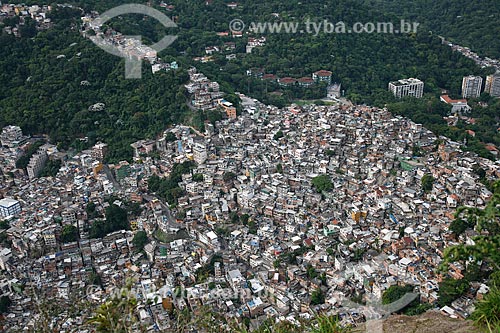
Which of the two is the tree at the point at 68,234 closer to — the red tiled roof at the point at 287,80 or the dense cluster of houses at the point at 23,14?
the dense cluster of houses at the point at 23,14

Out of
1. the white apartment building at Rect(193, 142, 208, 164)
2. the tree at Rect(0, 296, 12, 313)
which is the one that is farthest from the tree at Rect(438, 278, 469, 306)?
the tree at Rect(0, 296, 12, 313)

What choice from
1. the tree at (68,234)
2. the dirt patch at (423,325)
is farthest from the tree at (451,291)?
the tree at (68,234)

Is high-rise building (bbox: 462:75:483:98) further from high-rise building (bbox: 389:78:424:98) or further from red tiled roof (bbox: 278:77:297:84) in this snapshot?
red tiled roof (bbox: 278:77:297:84)

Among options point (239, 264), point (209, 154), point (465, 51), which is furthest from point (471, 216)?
point (465, 51)

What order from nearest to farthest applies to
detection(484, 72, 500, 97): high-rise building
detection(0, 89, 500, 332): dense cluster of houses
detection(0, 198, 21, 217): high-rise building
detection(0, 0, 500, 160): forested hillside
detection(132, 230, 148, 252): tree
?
1. detection(0, 89, 500, 332): dense cluster of houses
2. detection(132, 230, 148, 252): tree
3. detection(0, 198, 21, 217): high-rise building
4. detection(0, 0, 500, 160): forested hillside
5. detection(484, 72, 500, 97): high-rise building

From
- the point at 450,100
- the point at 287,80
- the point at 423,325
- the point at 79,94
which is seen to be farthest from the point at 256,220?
the point at 450,100

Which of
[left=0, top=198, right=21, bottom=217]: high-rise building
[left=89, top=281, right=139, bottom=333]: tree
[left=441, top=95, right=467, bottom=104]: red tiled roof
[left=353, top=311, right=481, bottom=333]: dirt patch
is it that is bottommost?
[left=0, top=198, right=21, bottom=217]: high-rise building
